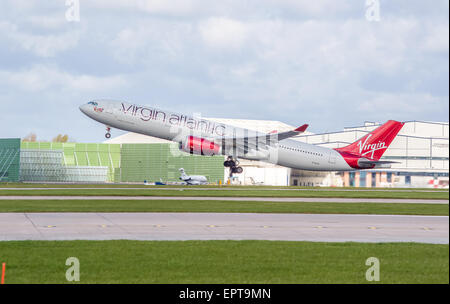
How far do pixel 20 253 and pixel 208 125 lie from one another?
129 feet

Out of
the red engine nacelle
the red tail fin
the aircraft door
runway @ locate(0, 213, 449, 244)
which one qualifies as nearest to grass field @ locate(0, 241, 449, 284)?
runway @ locate(0, 213, 449, 244)

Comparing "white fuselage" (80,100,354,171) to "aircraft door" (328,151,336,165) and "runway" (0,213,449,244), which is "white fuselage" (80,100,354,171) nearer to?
"aircraft door" (328,151,336,165)

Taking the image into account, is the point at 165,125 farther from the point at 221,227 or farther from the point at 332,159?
the point at 221,227

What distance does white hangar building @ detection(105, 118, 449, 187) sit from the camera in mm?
99875

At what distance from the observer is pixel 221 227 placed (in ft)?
87.6

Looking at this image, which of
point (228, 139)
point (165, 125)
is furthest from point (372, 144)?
point (165, 125)

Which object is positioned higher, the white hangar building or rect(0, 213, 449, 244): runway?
the white hangar building

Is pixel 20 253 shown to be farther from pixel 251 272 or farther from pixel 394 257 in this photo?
pixel 394 257

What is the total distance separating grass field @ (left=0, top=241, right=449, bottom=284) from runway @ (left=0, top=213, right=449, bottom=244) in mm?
2322

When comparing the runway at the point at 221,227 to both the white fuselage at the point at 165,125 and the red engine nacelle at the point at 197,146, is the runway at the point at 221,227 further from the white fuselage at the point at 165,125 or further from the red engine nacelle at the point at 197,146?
the white fuselage at the point at 165,125

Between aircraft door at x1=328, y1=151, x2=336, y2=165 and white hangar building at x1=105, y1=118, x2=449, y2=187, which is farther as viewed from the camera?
white hangar building at x1=105, y1=118, x2=449, y2=187

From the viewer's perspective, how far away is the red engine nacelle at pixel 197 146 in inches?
2056
